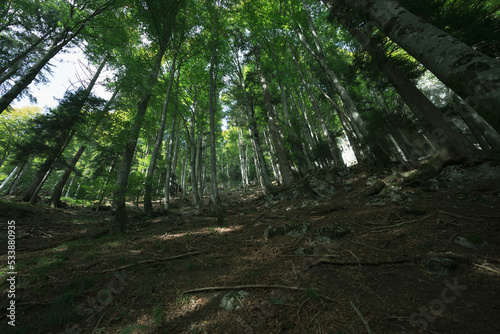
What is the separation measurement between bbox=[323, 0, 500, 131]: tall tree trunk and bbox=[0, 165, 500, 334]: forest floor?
203 cm

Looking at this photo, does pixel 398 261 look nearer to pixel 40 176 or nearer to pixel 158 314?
pixel 158 314

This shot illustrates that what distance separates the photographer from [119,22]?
9781mm

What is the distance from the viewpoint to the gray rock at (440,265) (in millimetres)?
2199

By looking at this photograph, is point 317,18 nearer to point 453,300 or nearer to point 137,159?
point 453,300

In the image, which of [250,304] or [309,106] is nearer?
[250,304]

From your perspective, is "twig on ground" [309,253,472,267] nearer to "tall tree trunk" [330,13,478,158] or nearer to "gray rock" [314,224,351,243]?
"gray rock" [314,224,351,243]

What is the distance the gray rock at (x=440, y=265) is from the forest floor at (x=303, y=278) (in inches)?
0.5

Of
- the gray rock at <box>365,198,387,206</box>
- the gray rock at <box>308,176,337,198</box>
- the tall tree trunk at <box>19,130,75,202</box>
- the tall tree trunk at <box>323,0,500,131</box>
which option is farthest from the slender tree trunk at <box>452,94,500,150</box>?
the tall tree trunk at <box>19,130,75,202</box>

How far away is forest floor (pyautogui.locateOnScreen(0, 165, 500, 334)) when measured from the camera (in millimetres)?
1790

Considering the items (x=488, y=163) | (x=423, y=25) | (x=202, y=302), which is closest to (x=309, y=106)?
(x=488, y=163)

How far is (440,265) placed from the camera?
2.25 m

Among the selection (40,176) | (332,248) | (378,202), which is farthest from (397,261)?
(40,176)

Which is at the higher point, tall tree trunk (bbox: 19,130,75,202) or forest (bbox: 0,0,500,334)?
tall tree trunk (bbox: 19,130,75,202)

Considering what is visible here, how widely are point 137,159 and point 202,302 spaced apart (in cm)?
2306
